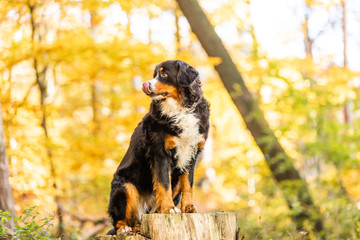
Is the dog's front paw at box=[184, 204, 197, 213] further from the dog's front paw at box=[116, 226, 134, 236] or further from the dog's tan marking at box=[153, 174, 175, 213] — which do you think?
the dog's front paw at box=[116, 226, 134, 236]

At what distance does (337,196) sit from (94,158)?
484cm

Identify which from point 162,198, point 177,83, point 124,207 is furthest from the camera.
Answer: point 177,83

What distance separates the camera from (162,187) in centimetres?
353

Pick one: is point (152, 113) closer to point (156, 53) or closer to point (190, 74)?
point (190, 74)

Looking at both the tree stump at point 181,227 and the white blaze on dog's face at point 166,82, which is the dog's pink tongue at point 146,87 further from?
the tree stump at point 181,227

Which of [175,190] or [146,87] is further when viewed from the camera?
[175,190]

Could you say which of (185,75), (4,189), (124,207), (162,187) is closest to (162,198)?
(162,187)

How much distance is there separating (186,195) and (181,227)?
0.45 m

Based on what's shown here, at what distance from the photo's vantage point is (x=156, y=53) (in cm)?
754

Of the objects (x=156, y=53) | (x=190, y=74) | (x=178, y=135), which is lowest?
(x=178, y=135)

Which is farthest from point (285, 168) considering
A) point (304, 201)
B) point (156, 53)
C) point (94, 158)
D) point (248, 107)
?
point (94, 158)

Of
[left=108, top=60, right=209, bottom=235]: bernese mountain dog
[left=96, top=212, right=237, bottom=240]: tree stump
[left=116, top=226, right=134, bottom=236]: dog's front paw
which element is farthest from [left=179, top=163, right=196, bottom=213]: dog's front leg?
[left=116, top=226, right=134, bottom=236]: dog's front paw

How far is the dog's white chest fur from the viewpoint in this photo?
12.0 feet

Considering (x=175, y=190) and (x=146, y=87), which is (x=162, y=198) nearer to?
(x=175, y=190)
